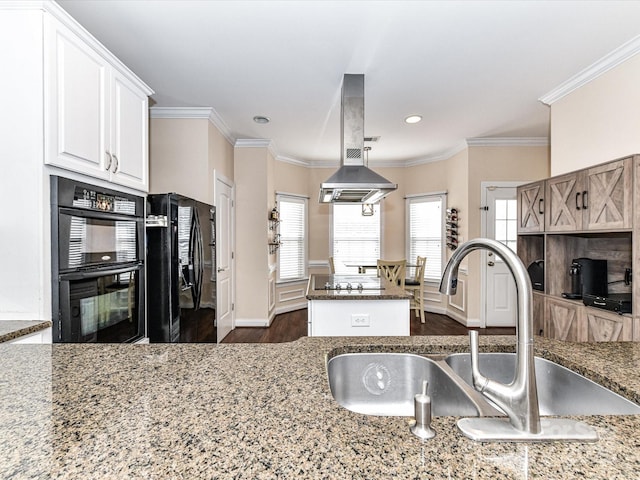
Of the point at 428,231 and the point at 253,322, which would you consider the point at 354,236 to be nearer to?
the point at 428,231

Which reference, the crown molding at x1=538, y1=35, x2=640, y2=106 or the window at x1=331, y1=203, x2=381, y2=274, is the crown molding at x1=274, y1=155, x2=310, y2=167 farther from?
the crown molding at x1=538, y1=35, x2=640, y2=106

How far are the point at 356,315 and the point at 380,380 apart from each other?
1.41 metres

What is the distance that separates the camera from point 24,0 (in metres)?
1.55

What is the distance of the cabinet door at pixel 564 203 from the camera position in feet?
8.84

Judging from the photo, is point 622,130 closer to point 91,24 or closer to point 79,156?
point 79,156

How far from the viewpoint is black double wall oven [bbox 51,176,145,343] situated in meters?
1.62

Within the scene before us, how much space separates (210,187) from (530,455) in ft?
11.9

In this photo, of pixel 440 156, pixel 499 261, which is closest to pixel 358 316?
pixel 499 261

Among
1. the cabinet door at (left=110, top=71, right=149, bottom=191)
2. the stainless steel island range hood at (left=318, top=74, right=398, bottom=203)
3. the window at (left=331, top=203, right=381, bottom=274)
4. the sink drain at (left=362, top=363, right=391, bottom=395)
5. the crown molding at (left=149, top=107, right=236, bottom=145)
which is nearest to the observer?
the sink drain at (left=362, top=363, right=391, bottom=395)

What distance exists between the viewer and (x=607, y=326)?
2.38 metres

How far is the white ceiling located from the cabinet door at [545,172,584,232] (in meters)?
0.92

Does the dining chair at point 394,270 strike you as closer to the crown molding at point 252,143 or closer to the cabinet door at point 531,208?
the cabinet door at point 531,208

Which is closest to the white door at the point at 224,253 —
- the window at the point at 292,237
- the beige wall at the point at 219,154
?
the beige wall at the point at 219,154

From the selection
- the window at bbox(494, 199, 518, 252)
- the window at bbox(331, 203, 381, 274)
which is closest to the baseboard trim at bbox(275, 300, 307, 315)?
the window at bbox(331, 203, 381, 274)
